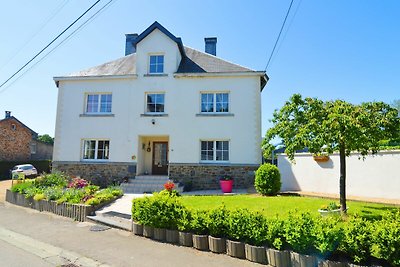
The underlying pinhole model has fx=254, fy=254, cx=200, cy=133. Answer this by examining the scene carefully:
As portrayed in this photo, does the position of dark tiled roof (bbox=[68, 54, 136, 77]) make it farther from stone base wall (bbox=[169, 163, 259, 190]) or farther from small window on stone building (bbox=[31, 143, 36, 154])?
small window on stone building (bbox=[31, 143, 36, 154])

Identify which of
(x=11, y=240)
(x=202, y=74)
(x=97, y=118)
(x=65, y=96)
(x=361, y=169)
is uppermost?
(x=202, y=74)

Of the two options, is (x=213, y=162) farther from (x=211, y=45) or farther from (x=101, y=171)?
(x=211, y=45)

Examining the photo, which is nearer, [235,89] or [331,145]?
[331,145]

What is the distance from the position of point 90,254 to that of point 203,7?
25.6 feet

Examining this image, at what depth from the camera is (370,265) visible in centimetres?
418

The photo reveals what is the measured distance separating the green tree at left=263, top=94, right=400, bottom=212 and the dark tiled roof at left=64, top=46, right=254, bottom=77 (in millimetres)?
8279

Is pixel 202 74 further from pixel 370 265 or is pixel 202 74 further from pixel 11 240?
pixel 370 265

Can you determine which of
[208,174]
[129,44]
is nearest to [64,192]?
[208,174]

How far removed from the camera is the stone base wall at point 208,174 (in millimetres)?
14672

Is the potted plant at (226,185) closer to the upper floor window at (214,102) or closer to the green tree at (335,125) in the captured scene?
the upper floor window at (214,102)

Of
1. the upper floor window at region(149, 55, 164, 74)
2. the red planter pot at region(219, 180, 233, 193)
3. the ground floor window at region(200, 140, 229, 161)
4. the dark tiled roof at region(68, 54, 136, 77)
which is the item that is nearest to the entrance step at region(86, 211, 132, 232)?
the red planter pot at region(219, 180, 233, 193)

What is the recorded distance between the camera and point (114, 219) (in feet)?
27.7

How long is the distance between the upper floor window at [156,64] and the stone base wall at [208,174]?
6.14 metres

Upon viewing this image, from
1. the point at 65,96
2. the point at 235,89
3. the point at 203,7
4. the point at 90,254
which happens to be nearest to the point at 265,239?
the point at 90,254
